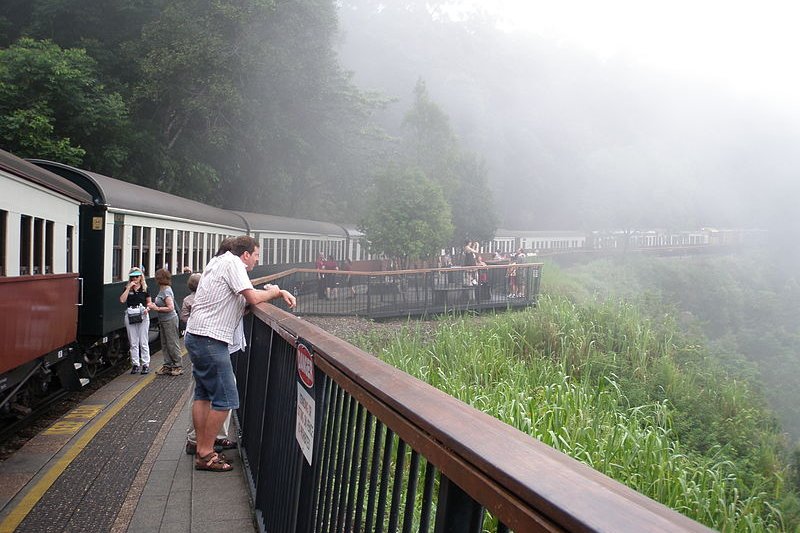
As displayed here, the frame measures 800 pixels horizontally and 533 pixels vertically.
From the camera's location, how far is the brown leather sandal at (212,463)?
18.2ft

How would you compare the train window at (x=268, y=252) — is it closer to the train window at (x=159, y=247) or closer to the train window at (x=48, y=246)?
the train window at (x=159, y=247)

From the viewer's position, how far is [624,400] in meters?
13.7

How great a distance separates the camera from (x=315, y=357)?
292cm

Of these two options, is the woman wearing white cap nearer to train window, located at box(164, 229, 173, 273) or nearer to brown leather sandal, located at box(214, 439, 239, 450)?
train window, located at box(164, 229, 173, 273)

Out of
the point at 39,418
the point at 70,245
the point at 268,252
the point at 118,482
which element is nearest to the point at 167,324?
the point at 70,245

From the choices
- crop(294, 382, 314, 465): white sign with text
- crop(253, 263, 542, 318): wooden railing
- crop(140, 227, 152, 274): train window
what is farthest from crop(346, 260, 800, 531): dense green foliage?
crop(294, 382, 314, 465): white sign with text

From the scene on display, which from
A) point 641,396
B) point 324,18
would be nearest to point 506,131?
point 324,18

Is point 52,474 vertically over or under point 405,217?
under

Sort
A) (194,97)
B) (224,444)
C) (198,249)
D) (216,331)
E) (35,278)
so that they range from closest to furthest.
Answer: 1. (216,331)
2. (224,444)
3. (35,278)
4. (198,249)
5. (194,97)

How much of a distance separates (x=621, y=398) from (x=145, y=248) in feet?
27.9

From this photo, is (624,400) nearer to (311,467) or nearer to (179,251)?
(179,251)

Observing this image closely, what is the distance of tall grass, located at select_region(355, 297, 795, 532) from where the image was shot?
25.7 feet

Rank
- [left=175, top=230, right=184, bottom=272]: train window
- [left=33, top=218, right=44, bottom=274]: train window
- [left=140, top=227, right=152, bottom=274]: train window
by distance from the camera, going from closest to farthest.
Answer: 1. [left=33, top=218, right=44, bottom=274]: train window
2. [left=140, top=227, right=152, bottom=274]: train window
3. [left=175, top=230, right=184, bottom=272]: train window

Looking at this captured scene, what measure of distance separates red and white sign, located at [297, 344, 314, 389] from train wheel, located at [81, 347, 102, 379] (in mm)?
9103
